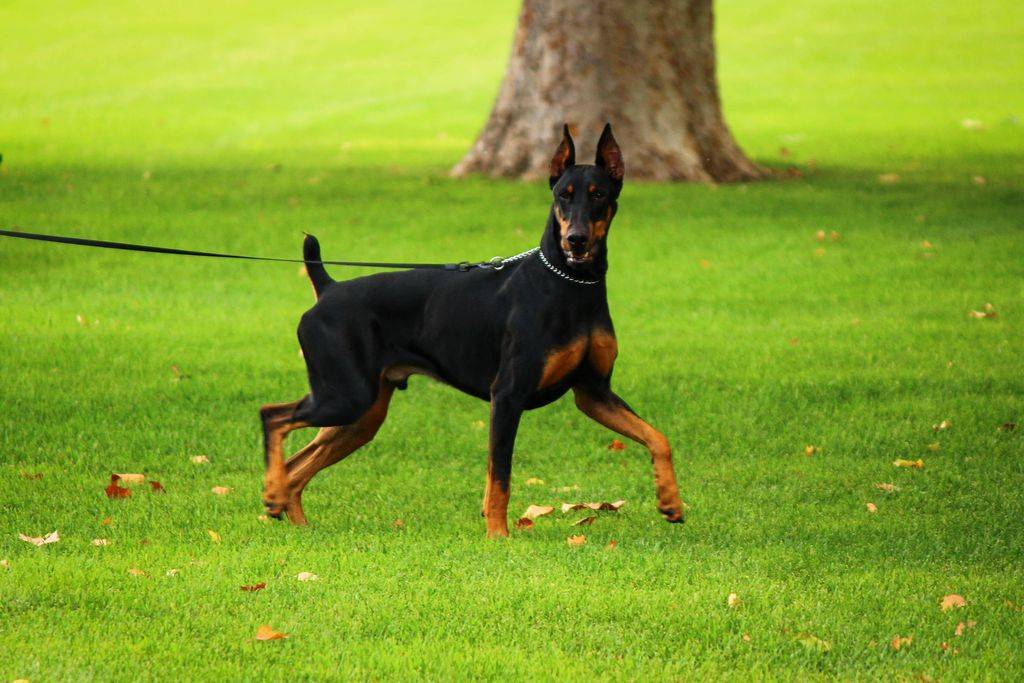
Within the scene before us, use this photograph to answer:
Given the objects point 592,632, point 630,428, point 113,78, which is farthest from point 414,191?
point 113,78

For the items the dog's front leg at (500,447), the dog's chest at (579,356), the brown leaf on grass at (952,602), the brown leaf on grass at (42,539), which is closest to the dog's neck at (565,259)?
the dog's chest at (579,356)

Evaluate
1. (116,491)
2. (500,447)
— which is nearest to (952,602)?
(500,447)

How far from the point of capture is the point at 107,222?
15602 mm

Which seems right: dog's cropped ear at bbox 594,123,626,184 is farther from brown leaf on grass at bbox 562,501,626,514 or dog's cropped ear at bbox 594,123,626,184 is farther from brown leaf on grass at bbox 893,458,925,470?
brown leaf on grass at bbox 893,458,925,470

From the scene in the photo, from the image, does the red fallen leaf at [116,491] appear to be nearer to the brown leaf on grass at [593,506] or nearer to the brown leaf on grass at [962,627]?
the brown leaf on grass at [593,506]

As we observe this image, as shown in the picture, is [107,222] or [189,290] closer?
[189,290]

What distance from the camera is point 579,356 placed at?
20.7ft

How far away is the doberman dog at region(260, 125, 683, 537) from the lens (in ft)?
20.5

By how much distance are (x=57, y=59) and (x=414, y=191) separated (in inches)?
748

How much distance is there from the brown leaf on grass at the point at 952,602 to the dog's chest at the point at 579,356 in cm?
169

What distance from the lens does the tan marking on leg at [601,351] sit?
20.7ft

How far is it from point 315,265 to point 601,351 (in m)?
1.46

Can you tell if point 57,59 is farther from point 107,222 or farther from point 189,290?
point 189,290

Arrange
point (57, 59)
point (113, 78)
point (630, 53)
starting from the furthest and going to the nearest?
point (57, 59)
point (113, 78)
point (630, 53)
